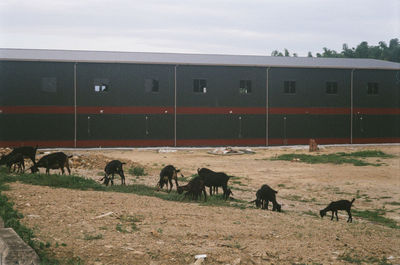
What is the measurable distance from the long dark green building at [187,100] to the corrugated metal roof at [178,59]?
0.09 m

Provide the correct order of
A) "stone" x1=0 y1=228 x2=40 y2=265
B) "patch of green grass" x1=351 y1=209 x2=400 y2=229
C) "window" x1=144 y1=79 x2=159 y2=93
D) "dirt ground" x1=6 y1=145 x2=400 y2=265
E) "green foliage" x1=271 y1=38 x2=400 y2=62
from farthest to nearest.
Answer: "green foliage" x1=271 y1=38 x2=400 y2=62, "window" x1=144 y1=79 x2=159 y2=93, "patch of green grass" x1=351 y1=209 x2=400 y2=229, "dirt ground" x1=6 y1=145 x2=400 y2=265, "stone" x1=0 y1=228 x2=40 y2=265

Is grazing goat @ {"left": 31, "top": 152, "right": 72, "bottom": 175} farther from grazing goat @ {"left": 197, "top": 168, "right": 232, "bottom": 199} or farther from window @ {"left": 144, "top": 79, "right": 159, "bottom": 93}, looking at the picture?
window @ {"left": 144, "top": 79, "right": 159, "bottom": 93}

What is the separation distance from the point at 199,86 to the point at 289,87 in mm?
8022

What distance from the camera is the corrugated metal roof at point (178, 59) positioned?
39.9 metres

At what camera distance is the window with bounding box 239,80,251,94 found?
137 ft

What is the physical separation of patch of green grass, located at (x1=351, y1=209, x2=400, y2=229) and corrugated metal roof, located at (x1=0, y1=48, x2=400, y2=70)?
1085 inches

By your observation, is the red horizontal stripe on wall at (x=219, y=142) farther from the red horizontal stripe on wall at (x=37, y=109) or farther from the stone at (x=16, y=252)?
the stone at (x=16, y=252)

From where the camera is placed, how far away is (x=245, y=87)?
4203 centimetres

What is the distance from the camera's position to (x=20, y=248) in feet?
22.9

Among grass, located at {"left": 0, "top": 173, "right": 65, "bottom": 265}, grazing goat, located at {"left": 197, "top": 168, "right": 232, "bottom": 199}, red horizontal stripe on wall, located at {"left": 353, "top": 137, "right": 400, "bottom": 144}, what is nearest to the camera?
grass, located at {"left": 0, "top": 173, "right": 65, "bottom": 265}

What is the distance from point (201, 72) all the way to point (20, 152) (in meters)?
24.1

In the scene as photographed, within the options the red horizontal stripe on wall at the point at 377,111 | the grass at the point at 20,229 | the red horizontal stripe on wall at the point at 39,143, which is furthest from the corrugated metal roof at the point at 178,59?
the grass at the point at 20,229

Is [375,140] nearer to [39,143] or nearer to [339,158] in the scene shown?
[339,158]

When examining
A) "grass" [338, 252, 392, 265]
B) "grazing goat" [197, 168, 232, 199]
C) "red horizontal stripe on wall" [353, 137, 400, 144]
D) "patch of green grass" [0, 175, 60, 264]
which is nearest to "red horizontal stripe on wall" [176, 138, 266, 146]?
"red horizontal stripe on wall" [353, 137, 400, 144]
